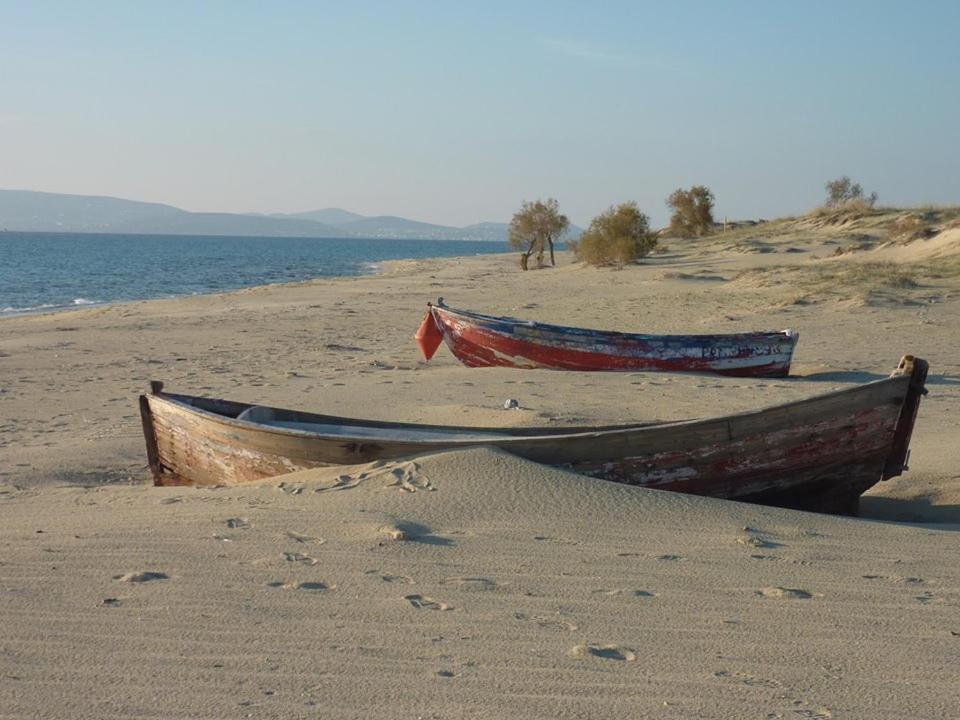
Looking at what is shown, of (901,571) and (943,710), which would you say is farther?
(901,571)

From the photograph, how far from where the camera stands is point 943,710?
3.27m

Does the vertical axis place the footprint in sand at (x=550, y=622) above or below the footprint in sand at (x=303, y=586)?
below

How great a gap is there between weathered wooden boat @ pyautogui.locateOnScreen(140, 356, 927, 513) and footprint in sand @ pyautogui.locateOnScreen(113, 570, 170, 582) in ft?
5.69

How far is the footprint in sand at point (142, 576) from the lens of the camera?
4.37 metres

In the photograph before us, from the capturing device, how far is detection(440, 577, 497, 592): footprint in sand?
433 centimetres

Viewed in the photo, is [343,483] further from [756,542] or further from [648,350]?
[648,350]

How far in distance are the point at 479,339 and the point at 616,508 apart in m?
7.44

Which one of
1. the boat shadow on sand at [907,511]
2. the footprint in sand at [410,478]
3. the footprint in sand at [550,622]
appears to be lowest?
the boat shadow on sand at [907,511]

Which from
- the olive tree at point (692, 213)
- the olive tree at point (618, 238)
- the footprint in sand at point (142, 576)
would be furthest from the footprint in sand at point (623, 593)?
the olive tree at point (692, 213)

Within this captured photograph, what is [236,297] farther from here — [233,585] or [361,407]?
[233,585]

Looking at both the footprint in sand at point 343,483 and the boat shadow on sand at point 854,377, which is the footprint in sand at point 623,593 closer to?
the footprint in sand at point 343,483

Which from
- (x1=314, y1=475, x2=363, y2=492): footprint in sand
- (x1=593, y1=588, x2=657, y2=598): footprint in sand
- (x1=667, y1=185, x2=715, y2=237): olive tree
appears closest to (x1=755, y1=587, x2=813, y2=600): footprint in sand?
(x1=593, y1=588, x2=657, y2=598): footprint in sand

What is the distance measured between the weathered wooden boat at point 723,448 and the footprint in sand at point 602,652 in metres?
2.17

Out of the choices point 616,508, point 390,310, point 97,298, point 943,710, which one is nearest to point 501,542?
point 616,508
